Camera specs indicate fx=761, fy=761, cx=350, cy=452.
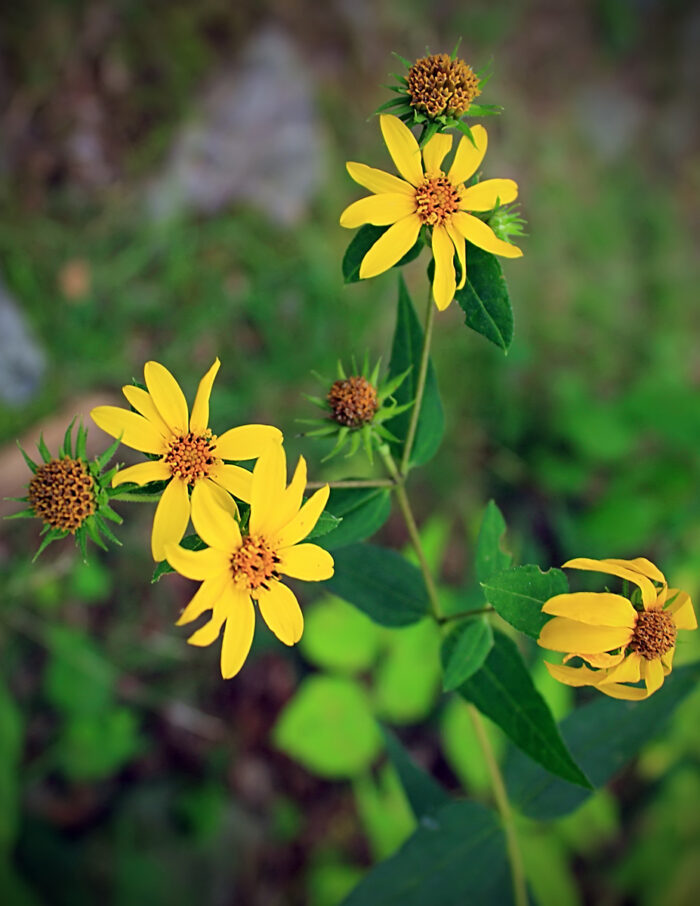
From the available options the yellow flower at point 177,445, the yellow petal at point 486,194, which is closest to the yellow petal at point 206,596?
the yellow flower at point 177,445

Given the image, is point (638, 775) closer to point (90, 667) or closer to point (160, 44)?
point (90, 667)

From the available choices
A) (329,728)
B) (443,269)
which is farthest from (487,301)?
(329,728)

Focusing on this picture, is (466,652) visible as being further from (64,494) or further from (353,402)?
(64,494)

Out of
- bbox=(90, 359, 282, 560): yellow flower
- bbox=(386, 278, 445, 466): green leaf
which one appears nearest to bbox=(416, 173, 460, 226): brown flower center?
bbox=(386, 278, 445, 466): green leaf

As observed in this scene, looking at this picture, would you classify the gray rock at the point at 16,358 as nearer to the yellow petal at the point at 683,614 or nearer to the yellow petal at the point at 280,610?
the yellow petal at the point at 280,610

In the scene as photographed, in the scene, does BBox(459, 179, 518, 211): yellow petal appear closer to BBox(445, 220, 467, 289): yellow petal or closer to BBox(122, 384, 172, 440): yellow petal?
BBox(445, 220, 467, 289): yellow petal

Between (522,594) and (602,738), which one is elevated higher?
(522,594)
